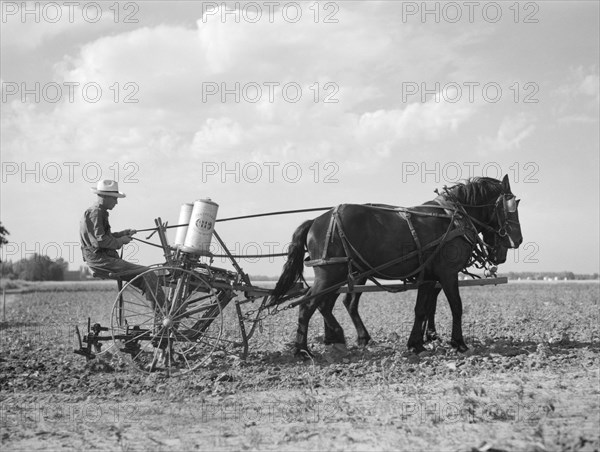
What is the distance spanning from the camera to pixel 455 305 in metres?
9.80

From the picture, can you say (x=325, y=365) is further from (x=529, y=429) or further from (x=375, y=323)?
(x=375, y=323)

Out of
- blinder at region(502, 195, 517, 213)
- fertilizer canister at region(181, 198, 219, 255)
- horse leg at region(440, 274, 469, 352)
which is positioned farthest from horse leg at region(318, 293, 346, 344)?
blinder at region(502, 195, 517, 213)

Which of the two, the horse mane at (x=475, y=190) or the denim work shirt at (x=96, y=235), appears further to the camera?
the horse mane at (x=475, y=190)

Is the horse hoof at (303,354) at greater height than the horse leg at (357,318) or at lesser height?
lesser

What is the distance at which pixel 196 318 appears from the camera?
935 cm

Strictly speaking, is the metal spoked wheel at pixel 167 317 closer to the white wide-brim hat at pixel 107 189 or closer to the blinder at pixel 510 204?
the white wide-brim hat at pixel 107 189

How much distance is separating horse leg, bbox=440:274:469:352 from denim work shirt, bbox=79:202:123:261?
469 centimetres

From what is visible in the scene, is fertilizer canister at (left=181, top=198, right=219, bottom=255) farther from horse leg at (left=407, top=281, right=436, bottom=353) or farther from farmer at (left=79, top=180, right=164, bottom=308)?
horse leg at (left=407, top=281, right=436, bottom=353)

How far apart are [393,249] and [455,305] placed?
1.22 m

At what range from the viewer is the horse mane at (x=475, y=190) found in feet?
34.8

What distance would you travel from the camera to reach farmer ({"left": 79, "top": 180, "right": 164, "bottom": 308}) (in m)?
9.24

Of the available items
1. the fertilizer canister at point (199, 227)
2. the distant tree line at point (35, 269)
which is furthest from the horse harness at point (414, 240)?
the distant tree line at point (35, 269)

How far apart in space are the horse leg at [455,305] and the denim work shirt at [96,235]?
15.4ft

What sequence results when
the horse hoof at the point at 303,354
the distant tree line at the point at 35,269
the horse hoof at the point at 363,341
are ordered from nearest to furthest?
the horse hoof at the point at 303,354 < the horse hoof at the point at 363,341 < the distant tree line at the point at 35,269
